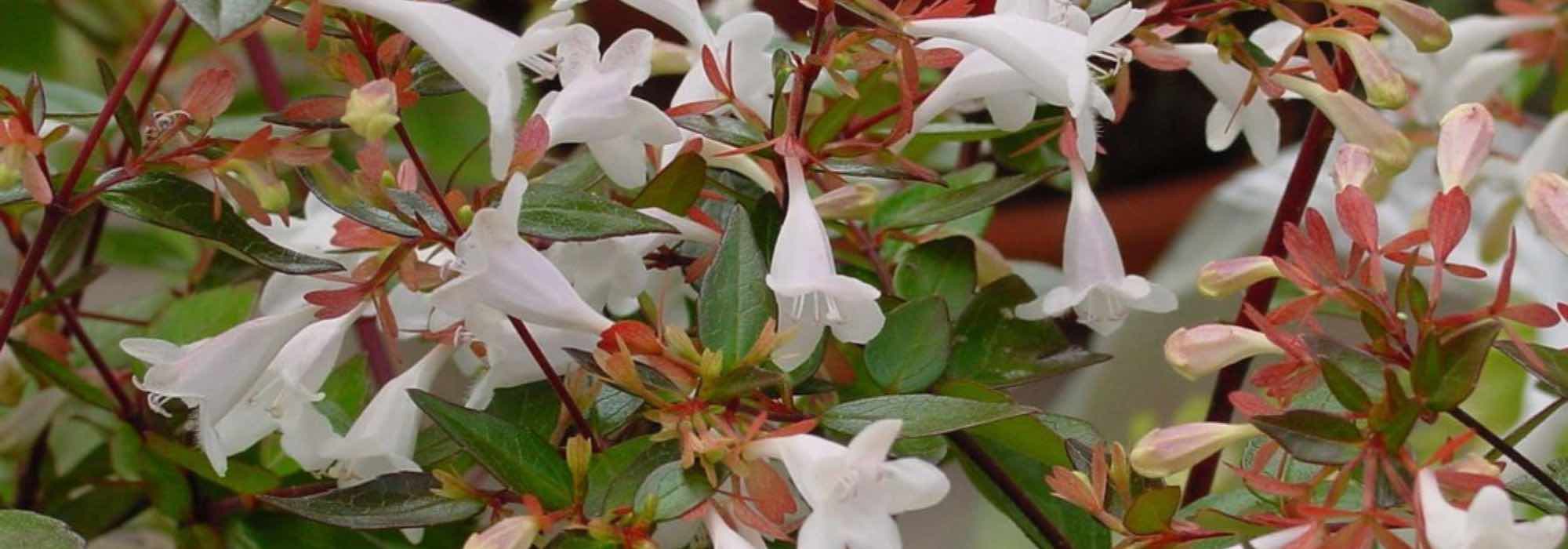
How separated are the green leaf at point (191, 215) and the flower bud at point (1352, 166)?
0.23 m

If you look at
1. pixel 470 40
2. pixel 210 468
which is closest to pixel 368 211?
pixel 470 40

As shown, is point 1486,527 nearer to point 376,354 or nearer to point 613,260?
point 613,260

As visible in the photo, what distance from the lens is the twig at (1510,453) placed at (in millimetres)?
328

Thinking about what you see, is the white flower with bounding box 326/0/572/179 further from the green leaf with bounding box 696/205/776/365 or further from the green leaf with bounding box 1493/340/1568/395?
the green leaf with bounding box 1493/340/1568/395

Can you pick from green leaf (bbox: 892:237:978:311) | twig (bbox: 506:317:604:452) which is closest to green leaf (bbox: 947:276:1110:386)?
green leaf (bbox: 892:237:978:311)

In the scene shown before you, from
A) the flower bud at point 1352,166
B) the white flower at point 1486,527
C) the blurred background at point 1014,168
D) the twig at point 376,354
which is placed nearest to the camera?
the white flower at point 1486,527

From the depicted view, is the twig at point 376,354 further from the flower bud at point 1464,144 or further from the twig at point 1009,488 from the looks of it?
the flower bud at point 1464,144

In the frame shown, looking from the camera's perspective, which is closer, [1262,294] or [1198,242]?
[1262,294]

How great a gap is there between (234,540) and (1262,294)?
319 mm

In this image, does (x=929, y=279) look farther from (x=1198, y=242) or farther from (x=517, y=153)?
(x=1198, y=242)

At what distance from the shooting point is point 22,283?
380mm

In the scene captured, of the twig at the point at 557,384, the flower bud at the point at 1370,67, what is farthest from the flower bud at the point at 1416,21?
the twig at the point at 557,384

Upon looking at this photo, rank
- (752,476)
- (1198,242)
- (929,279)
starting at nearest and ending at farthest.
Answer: (752,476), (929,279), (1198,242)

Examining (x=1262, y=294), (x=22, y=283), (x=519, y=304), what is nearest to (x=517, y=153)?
(x=519, y=304)
